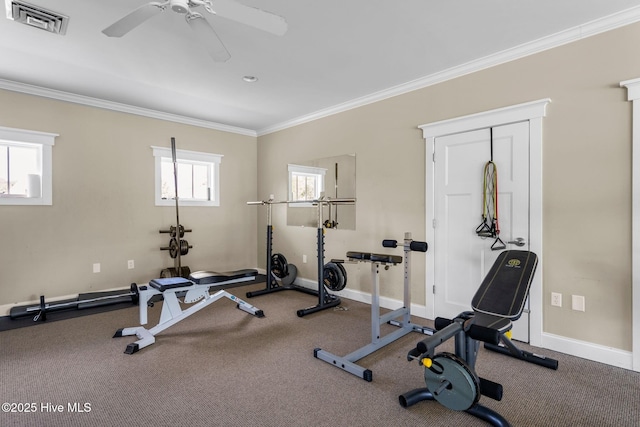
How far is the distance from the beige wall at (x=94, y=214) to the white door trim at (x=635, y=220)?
16.1ft

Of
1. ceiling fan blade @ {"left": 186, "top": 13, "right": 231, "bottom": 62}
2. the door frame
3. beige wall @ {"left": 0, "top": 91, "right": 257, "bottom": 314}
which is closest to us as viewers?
ceiling fan blade @ {"left": 186, "top": 13, "right": 231, "bottom": 62}

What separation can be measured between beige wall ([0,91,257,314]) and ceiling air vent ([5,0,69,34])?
1.85 metres

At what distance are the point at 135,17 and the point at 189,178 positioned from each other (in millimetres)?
3481

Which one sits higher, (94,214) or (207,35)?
(207,35)

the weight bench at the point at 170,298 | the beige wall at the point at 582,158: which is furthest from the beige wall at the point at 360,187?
the weight bench at the point at 170,298

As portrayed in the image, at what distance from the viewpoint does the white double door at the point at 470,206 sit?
289 cm

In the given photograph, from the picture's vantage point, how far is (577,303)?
262 centimetres

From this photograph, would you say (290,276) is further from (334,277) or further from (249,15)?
(249,15)

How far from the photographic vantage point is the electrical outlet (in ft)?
8.51

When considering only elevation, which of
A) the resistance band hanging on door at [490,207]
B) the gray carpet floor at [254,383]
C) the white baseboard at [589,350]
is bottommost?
the gray carpet floor at [254,383]

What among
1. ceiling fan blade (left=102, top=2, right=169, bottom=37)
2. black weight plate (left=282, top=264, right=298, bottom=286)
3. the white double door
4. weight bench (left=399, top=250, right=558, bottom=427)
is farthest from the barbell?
the white double door

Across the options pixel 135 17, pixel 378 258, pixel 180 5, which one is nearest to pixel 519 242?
→ pixel 378 258

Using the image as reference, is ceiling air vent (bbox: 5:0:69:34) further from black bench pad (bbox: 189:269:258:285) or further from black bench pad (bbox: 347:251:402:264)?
black bench pad (bbox: 347:251:402:264)

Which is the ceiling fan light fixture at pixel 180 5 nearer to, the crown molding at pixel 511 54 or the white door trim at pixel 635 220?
the crown molding at pixel 511 54
